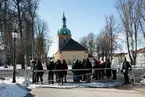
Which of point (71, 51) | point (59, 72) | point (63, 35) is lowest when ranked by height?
point (59, 72)

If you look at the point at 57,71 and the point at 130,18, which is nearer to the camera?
the point at 57,71

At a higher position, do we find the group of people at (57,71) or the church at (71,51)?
the church at (71,51)

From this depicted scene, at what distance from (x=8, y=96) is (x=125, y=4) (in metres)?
47.0

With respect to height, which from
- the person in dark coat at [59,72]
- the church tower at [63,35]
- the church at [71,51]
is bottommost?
the person in dark coat at [59,72]

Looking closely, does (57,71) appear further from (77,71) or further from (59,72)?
(77,71)

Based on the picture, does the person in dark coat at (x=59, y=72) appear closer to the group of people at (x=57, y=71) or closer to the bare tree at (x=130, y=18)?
the group of people at (x=57, y=71)

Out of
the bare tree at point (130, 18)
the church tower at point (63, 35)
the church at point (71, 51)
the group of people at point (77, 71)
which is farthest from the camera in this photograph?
the church tower at point (63, 35)

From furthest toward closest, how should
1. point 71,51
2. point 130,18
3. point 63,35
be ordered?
1. point 63,35
2. point 71,51
3. point 130,18

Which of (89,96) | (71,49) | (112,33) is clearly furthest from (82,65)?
(71,49)

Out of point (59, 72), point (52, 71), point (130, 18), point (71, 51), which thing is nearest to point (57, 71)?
point (59, 72)

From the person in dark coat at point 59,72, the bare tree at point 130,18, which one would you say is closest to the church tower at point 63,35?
the bare tree at point 130,18

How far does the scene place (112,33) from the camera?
66.4 meters

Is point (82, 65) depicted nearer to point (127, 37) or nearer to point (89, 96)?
point (89, 96)

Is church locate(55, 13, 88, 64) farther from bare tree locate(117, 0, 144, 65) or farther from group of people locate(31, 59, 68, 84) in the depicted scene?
group of people locate(31, 59, 68, 84)
